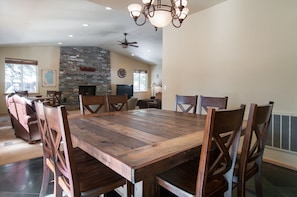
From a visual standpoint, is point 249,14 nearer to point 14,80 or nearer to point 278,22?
point 278,22

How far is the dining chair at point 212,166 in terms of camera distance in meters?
1.03

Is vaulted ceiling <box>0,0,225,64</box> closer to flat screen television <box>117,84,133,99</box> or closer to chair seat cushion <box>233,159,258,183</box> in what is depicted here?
chair seat cushion <box>233,159,258,183</box>

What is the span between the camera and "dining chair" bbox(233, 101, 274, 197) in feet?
4.36

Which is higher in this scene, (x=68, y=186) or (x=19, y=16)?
(x=19, y=16)

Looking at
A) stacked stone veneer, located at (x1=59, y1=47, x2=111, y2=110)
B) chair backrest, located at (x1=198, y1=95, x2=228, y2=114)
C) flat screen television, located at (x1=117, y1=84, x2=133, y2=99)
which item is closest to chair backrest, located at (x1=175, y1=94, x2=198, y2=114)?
chair backrest, located at (x1=198, y1=95, x2=228, y2=114)

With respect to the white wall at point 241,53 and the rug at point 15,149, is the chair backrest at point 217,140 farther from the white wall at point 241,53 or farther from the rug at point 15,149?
the rug at point 15,149

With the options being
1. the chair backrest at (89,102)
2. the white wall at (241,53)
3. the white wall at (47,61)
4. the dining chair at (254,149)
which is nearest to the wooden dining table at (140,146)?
the dining chair at (254,149)

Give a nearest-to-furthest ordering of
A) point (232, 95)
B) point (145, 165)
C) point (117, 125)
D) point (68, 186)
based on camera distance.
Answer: point (145, 165) → point (68, 186) → point (117, 125) → point (232, 95)

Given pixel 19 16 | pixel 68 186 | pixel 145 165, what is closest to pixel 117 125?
pixel 68 186

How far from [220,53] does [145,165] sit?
2967 millimetres

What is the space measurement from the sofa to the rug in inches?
5.1

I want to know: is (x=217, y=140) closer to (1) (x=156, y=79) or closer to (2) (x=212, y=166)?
(2) (x=212, y=166)

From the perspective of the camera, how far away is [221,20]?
332 centimetres

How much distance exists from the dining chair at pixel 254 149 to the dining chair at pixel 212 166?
13cm
